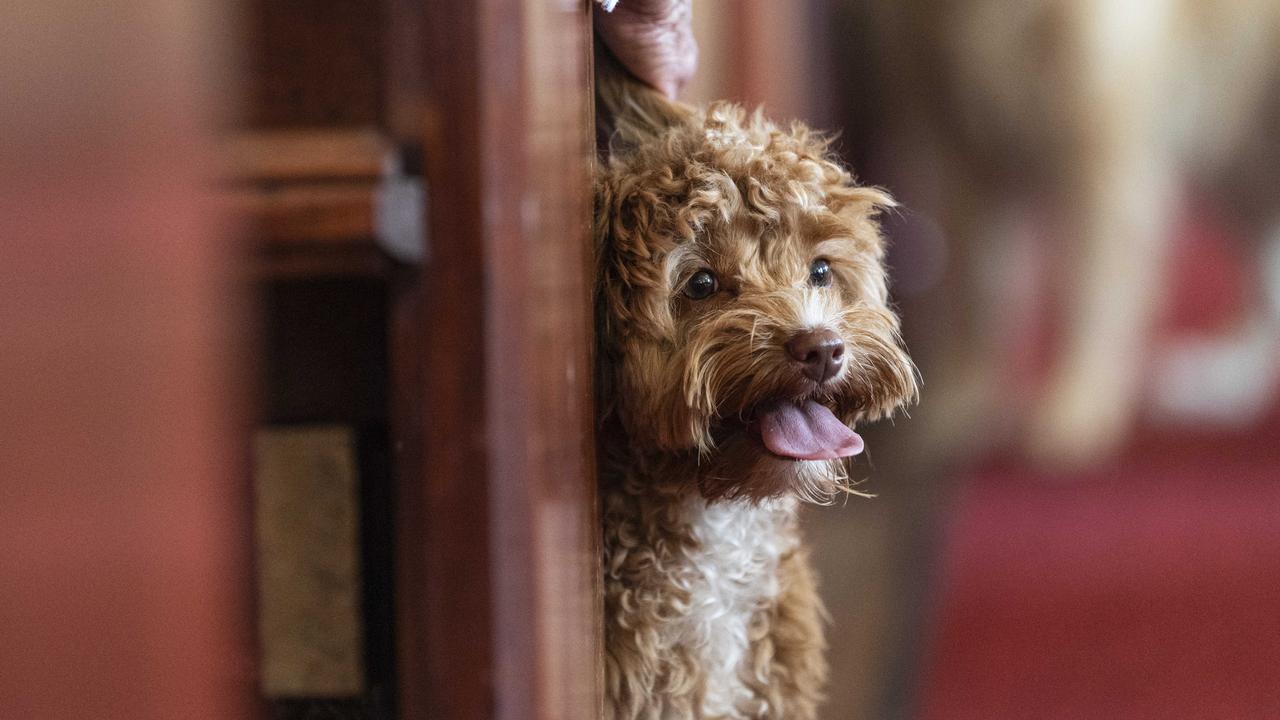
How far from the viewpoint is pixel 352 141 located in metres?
0.28

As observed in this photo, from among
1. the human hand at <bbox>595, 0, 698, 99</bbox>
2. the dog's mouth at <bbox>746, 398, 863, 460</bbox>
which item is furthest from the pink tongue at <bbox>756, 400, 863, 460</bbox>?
the human hand at <bbox>595, 0, 698, 99</bbox>

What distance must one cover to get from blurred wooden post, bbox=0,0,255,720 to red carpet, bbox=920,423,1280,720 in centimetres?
72

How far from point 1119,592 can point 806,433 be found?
100 cm

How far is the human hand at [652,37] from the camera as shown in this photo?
32 cm

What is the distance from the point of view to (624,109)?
1.10ft

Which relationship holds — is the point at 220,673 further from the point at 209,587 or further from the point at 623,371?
the point at 623,371

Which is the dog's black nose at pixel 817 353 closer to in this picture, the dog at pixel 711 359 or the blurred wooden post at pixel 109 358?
the dog at pixel 711 359

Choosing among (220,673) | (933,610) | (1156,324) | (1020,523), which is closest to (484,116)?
(220,673)

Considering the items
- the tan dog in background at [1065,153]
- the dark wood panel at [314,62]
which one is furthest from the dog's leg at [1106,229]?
the dark wood panel at [314,62]

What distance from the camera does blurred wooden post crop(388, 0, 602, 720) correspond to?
0.28 metres

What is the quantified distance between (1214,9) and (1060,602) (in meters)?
0.70

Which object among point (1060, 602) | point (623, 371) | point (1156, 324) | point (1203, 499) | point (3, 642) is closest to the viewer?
point (3, 642)

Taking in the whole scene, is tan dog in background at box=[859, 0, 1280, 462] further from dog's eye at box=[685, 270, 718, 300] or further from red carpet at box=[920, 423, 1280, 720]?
dog's eye at box=[685, 270, 718, 300]

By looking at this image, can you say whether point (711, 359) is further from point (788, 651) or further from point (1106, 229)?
point (1106, 229)
